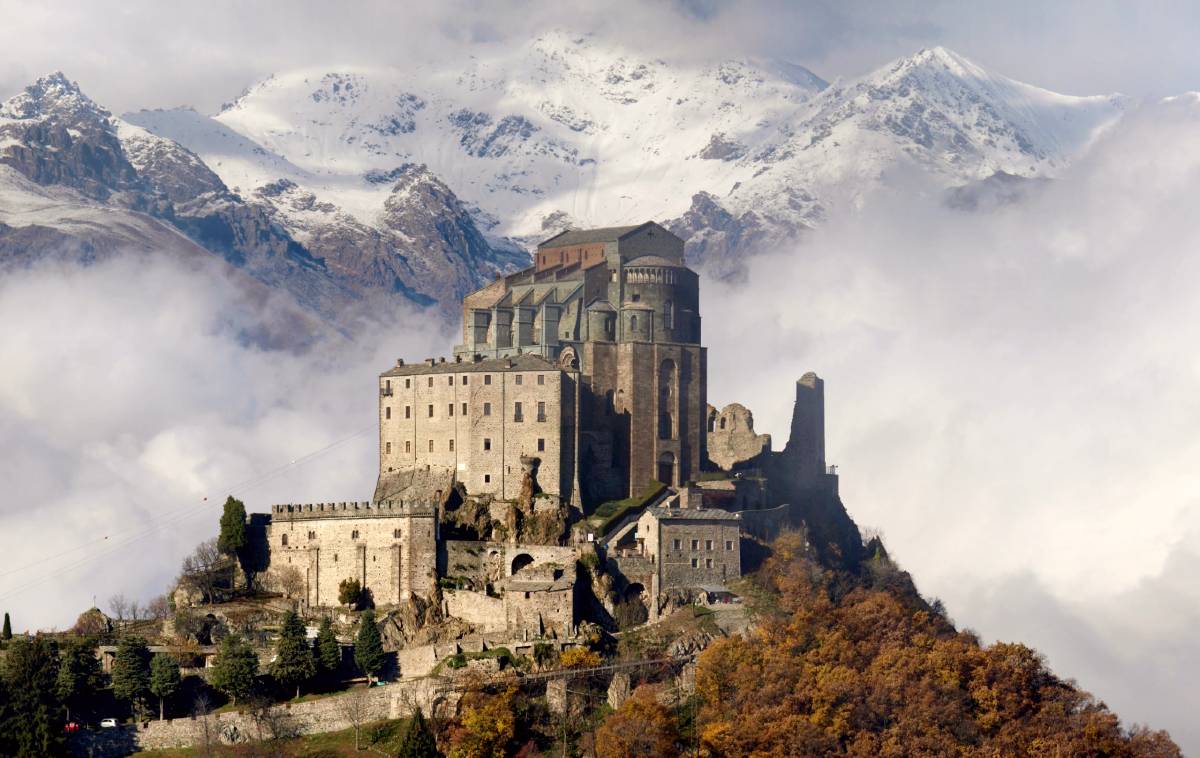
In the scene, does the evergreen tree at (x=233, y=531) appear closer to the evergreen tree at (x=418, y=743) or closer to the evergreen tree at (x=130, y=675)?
the evergreen tree at (x=130, y=675)

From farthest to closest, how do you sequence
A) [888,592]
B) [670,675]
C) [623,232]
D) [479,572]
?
[623,232]
[888,592]
[479,572]
[670,675]

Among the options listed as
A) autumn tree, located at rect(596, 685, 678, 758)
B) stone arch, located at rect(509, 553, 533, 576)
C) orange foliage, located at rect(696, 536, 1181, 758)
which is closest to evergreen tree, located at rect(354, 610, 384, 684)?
stone arch, located at rect(509, 553, 533, 576)

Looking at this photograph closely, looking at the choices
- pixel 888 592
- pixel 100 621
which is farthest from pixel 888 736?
pixel 100 621

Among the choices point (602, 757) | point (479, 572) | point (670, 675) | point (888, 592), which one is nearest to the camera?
point (602, 757)

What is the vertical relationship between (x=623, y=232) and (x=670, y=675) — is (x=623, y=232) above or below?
above

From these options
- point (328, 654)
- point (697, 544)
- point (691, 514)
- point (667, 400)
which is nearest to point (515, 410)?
point (667, 400)

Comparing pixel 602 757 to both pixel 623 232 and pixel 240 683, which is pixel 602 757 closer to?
pixel 240 683
